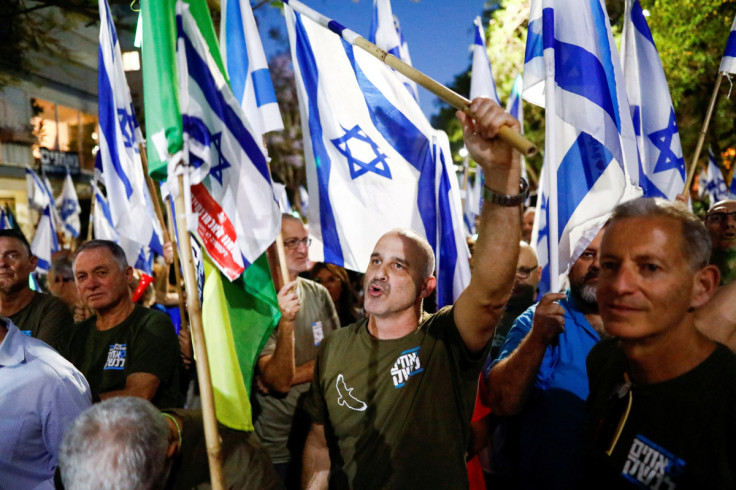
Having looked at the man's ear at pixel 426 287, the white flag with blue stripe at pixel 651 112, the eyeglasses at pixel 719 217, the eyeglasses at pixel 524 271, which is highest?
the white flag with blue stripe at pixel 651 112

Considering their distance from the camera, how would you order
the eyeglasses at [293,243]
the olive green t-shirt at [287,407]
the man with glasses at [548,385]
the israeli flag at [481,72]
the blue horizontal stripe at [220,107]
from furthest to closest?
1. the israeli flag at [481,72]
2. the eyeglasses at [293,243]
3. the olive green t-shirt at [287,407]
4. the man with glasses at [548,385]
5. the blue horizontal stripe at [220,107]

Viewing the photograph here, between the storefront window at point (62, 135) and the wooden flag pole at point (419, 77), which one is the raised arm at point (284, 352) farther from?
the storefront window at point (62, 135)

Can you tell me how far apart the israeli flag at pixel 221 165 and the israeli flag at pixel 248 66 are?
1.18m

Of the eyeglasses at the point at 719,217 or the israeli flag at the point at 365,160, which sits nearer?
the israeli flag at the point at 365,160

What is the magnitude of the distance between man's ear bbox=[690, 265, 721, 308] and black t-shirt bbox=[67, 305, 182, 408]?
3.05m

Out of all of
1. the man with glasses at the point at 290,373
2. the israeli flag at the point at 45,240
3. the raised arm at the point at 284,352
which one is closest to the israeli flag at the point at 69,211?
the israeli flag at the point at 45,240

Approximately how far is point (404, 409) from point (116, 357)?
2.13m

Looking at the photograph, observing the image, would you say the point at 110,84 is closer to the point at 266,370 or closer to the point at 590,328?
the point at 266,370

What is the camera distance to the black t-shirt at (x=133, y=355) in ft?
12.1

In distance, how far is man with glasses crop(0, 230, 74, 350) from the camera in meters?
4.39

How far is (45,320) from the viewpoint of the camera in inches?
175

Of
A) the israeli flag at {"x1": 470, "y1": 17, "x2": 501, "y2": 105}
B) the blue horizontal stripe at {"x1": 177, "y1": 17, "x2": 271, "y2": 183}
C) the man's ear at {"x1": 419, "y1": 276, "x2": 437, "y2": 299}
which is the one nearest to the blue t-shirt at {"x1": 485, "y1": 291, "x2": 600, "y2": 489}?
the man's ear at {"x1": 419, "y1": 276, "x2": 437, "y2": 299}

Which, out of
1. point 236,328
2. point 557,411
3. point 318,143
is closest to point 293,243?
point 318,143

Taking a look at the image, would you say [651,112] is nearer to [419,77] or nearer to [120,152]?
[419,77]
